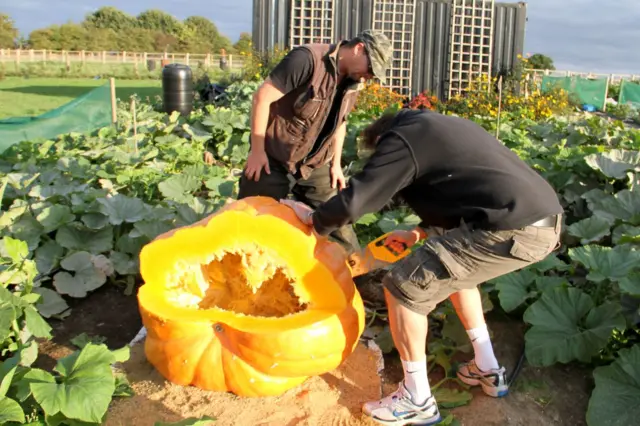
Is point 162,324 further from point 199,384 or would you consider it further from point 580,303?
point 580,303

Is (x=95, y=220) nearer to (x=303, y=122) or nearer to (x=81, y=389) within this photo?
(x=303, y=122)

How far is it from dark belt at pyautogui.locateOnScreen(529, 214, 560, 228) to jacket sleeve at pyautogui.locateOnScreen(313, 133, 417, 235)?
0.55 metres

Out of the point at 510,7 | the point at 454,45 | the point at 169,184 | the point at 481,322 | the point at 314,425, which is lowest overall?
the point at 314,425

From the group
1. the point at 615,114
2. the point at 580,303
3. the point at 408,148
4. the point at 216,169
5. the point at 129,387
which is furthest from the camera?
the point at 615,114

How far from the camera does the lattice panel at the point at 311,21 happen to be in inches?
609

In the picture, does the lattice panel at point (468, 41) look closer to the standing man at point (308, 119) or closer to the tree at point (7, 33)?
the standing man at point (308, 119)

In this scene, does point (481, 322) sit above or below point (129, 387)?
above

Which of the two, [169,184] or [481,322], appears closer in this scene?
[481,322]

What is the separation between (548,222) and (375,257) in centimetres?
78

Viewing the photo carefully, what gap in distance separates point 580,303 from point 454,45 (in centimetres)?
1466

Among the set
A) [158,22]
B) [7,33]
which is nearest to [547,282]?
[7,33]

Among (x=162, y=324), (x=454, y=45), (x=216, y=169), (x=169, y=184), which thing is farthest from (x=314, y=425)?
(x=454, y=45)

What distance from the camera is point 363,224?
180 inches

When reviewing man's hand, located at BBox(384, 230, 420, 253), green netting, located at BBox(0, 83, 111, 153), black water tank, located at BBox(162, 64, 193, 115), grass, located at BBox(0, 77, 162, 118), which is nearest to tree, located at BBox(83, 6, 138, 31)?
grass, located at BBox(0, 77, 162, 118)
